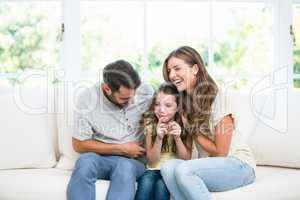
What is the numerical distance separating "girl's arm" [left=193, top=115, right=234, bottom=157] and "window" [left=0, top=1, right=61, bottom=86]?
1.48 metres

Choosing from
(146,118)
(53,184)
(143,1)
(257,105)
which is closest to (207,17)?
(143,1)

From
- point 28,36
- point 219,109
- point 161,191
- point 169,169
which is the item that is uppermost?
point 28,36

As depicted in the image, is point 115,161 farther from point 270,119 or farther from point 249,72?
point 249,72

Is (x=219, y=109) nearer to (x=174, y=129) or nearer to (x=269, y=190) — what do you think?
(x=174, y=129)

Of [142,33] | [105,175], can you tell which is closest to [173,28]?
[142,33]

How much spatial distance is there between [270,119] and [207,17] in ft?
3.35

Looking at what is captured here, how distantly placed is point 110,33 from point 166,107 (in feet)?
3.74

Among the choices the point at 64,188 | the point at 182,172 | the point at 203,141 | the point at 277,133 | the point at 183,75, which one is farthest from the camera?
the point at 277,133

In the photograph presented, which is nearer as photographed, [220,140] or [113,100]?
[220,140]

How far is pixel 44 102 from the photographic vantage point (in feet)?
8.93

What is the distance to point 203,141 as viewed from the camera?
7.54 ft

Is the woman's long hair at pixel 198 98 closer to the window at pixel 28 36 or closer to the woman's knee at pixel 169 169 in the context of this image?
the woman's knee at pixel 169 169

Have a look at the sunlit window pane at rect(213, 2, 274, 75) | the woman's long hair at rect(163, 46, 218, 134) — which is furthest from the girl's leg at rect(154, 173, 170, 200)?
the sunlit window pane at rect(213, 2, 274, 75)

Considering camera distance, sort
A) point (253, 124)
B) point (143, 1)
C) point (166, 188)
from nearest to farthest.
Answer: point (166, 188)
point (253, 124)
point (143, 1)
